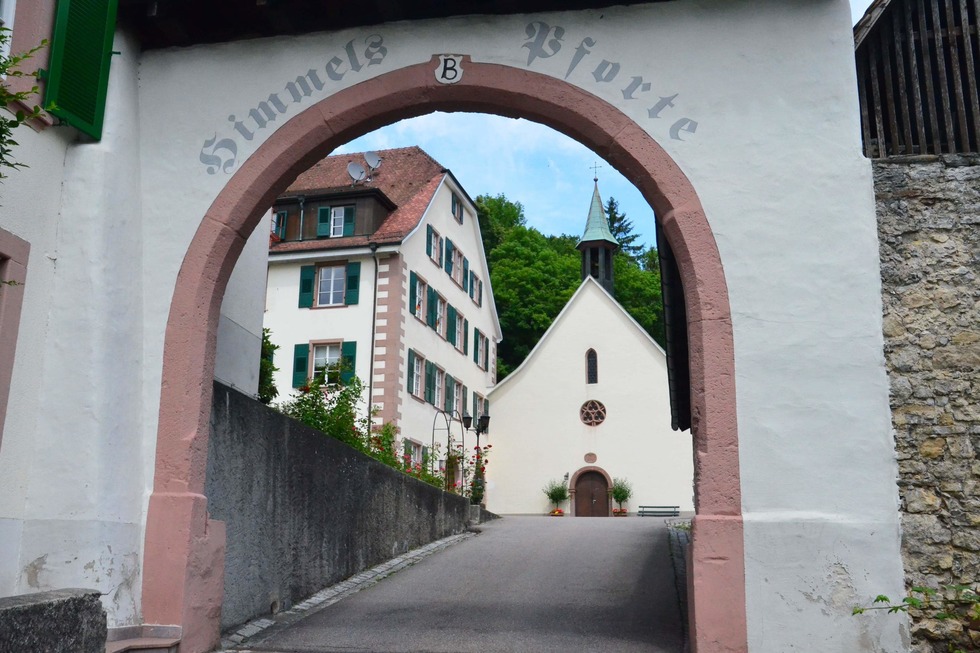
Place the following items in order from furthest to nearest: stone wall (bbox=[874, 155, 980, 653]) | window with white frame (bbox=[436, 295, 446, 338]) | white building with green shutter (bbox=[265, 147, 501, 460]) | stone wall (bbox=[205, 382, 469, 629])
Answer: window with white frame (bbox=[436, 295, 446, 338]) → white building with green shutter (bbox=[265, 147, 501, 460]) → stone wall (bbox=[205, 382, 469, 629]) → stone wall (bbox=[874, 155, 980, 653])

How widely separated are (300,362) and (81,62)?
69.9 feet

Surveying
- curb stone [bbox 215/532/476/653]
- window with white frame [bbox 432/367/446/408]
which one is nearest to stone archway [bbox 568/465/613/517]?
window with white frame [bbox 432/367/446/408]

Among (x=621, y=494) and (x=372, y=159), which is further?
(x=621, y=494)

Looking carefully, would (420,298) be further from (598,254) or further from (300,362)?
(598,254)

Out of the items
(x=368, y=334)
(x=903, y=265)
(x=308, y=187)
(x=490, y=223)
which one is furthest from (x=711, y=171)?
(x=490, y=223)

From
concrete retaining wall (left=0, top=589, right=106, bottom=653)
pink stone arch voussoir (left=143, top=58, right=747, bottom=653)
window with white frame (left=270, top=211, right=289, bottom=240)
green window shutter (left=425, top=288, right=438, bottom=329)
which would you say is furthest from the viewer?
window with white frame (left=270, top=211, right=289, bottom=240)

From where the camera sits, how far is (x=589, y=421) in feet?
120

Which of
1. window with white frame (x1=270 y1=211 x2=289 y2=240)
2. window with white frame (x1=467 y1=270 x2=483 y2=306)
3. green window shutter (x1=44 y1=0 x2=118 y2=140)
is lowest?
green window shutter (x1=44 y1=0 x2=118 y2=140)

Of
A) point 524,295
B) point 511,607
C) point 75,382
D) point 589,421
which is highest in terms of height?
point 524,295

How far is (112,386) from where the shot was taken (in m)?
7.43

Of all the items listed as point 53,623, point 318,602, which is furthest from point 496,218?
point 53,623

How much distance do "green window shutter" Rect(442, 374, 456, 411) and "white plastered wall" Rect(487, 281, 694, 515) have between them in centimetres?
501

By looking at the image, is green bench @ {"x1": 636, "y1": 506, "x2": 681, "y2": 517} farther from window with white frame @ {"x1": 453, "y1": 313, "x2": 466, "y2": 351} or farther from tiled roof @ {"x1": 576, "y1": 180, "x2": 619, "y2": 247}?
tiled roof @ {"x1": 576, "y1": 180, "x2": 619, "y2": 247}

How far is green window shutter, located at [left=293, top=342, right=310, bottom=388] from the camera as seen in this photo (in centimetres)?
2853
